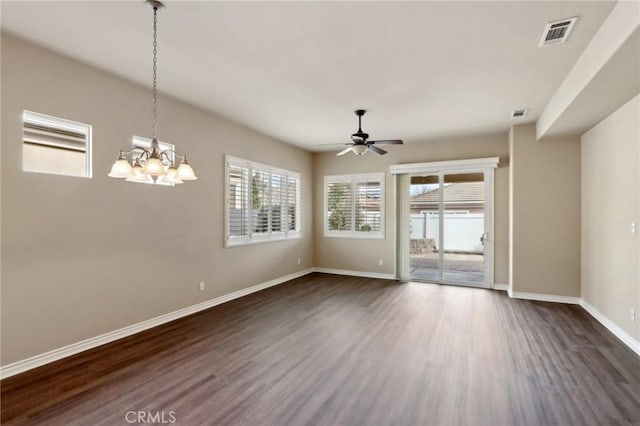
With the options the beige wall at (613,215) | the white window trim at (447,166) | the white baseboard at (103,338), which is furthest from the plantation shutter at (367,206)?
the beige wall at (613,215)

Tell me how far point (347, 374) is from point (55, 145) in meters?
3.68

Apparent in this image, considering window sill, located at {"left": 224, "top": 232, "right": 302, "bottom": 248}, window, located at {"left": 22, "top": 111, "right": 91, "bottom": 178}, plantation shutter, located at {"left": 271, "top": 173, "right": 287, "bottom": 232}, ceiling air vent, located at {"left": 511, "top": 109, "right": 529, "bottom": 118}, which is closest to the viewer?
window, located at {"left": 22, "top": 111, "right": 91, "bottom": 178}

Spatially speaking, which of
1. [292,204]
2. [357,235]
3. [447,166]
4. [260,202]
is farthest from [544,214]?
[260,202]

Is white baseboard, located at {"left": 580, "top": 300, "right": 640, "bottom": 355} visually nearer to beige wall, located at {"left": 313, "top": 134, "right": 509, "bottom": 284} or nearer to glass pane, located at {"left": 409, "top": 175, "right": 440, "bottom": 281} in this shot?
beige wall, located at {"left": 313, "top": 134, "right": 509, "bottom": 284}

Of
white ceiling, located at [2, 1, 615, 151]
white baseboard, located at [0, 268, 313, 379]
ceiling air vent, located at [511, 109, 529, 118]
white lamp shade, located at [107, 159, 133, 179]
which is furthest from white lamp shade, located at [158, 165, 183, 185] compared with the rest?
ceiling air vent, located at [511, 109, 529, 118]

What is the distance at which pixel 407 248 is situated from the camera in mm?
7004

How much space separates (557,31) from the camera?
8.79 feet

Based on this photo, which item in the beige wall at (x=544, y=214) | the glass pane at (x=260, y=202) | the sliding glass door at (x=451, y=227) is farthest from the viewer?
the sliding glass door at (x=451, y=227)

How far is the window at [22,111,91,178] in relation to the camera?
3004 millimetres

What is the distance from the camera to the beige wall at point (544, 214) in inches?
202

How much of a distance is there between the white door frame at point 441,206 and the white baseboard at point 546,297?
633 mm

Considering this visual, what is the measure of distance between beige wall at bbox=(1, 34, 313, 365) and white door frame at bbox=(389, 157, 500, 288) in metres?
3.82

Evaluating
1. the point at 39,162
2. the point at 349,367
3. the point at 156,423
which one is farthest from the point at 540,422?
the point at 39,162

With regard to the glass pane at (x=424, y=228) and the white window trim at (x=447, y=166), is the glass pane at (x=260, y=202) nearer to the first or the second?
the white window trim at (x=447, y=166)
